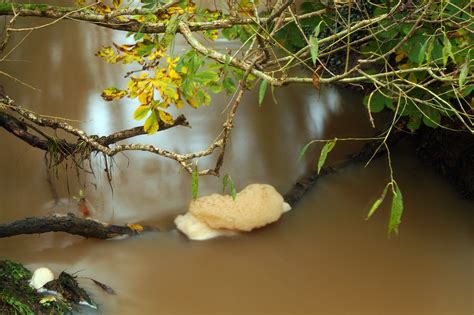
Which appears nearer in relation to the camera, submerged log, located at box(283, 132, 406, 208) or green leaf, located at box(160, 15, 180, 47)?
green leaf, located at box(160, 15, 180, 47)

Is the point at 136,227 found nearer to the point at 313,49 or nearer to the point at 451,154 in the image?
the point at 313,49

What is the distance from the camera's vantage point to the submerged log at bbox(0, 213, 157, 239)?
258cm

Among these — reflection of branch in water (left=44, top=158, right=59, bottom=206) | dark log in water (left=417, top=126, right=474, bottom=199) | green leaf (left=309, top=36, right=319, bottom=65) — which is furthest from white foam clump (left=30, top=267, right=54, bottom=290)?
dark log in water (left=417, top=126, right=474, bottom=199)

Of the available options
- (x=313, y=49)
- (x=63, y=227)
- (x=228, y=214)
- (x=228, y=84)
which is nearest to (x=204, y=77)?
(x=228, y=84)

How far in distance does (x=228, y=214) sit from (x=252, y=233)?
19 cm

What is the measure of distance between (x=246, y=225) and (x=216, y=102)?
1135 millimetres

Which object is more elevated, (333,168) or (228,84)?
(228,84)

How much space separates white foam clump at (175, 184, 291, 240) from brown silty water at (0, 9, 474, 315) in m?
0.07

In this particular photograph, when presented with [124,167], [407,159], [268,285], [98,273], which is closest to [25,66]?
[124,167]

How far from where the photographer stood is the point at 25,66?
12.4 feet

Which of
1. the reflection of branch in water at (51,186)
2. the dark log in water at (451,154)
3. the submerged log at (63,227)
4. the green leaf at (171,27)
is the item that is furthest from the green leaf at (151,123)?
the dark log in water at (451,154)

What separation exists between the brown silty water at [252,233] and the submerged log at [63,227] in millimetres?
73

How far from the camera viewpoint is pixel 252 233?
294 centimetres

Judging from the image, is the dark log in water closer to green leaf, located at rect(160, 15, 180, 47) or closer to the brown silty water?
the brown silty water
